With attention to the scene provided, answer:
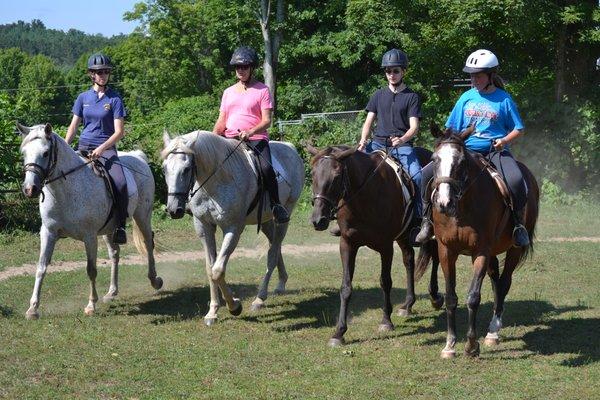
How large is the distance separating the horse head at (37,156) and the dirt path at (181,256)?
383cm

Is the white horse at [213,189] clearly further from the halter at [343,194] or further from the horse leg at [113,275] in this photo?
the horse leg at [113,275]

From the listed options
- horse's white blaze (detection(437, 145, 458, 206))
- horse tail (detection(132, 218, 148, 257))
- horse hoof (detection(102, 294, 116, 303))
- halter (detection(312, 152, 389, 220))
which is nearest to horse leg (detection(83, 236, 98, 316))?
horse hoof (detection(102, 294, 116, 303))

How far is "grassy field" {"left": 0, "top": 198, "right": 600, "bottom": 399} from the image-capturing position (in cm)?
732

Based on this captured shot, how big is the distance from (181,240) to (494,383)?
11.2 m

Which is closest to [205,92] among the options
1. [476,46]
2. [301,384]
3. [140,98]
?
[140,98]

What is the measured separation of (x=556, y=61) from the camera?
25.4 metres

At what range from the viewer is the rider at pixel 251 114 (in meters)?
10.3

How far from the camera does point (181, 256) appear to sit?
16.0 metres

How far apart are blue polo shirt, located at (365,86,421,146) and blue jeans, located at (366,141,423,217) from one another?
→ 0.32ft

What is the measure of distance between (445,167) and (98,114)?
16.4 ft

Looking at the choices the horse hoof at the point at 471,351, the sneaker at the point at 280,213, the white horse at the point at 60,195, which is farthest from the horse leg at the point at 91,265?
the horse hoof at the point at 471,351

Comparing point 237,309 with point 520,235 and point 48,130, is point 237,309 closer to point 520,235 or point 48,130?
point 48,130

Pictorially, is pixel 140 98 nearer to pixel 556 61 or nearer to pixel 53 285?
pixel 556 61

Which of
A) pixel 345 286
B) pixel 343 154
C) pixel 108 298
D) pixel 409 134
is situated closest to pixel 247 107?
pixel 409 134
